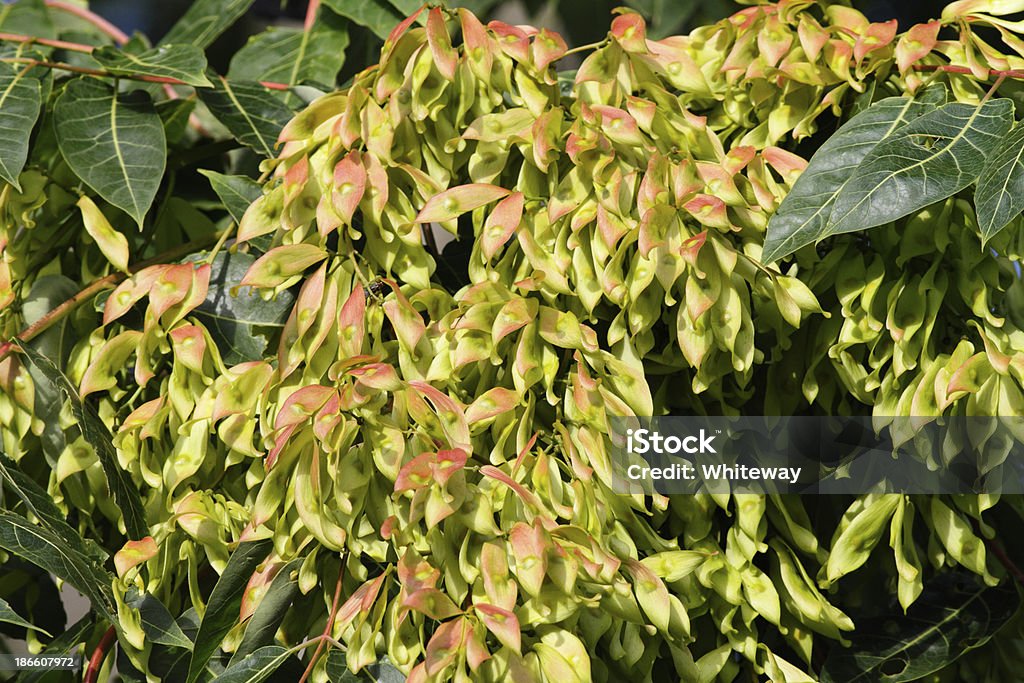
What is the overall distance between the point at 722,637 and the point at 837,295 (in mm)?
206

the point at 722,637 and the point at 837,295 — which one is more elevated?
the point at 837,295

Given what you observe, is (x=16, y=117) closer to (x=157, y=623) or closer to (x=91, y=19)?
(x=157, y=623)

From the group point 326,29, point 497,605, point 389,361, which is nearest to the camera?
point 497,605

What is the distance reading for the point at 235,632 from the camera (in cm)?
61

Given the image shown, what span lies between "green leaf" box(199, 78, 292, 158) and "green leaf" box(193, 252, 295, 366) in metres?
0.11

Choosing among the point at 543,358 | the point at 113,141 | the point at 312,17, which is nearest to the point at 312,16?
the point at 312,17

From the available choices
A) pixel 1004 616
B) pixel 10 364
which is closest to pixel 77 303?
pixel 10 364

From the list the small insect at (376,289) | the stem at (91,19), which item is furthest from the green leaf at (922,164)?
the stem at (91,19)

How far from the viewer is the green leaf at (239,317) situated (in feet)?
2.11

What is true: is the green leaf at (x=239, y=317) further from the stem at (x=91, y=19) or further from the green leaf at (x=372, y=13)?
the stem at (x=91, y=19)

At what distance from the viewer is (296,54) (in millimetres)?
925

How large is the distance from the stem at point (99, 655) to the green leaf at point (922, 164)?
18.6 inches

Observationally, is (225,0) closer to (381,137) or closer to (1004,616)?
(381,137)

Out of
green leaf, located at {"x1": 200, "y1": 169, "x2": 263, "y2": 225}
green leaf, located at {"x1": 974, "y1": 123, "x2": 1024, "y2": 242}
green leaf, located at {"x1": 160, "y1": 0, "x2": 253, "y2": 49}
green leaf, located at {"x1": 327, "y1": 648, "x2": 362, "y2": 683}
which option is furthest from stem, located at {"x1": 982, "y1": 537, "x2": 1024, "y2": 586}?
green leaf, located at {"x1": 160, "y1": 0, "x2": 253, "y2": 49}
